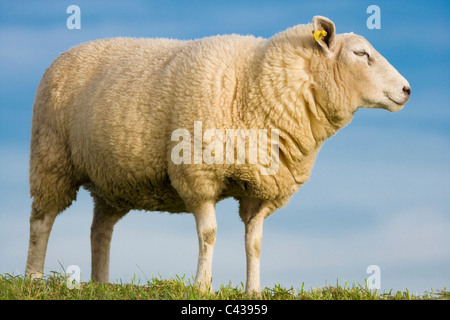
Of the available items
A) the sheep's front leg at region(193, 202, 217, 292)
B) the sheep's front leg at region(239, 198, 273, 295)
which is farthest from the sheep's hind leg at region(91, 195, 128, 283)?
the sheep's front leg at region(193, 202, 217, 292)

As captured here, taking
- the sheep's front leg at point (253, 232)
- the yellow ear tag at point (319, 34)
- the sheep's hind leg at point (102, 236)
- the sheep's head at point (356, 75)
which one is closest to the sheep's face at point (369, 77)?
the sheep's head at point (356, 75)

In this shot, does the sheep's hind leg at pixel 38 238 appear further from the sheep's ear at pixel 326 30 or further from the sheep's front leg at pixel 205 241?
the sheep's ear at pixel 326 30

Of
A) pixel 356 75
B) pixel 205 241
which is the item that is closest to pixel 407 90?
pixel 356 75

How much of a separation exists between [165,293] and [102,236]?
8.29 ft

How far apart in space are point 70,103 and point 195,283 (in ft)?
10.1

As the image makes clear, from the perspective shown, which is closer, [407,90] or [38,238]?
[407,90]

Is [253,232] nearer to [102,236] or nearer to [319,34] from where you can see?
[319,34]

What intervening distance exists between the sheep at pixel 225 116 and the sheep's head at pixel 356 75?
0.4 inches

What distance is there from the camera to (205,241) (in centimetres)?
642

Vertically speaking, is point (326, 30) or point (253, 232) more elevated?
point (326, 30)

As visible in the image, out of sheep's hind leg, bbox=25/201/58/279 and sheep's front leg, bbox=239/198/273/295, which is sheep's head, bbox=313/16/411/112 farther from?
sheep's hind leg, bbox=25/201/58/279

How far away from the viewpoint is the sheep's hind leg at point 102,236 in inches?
340
